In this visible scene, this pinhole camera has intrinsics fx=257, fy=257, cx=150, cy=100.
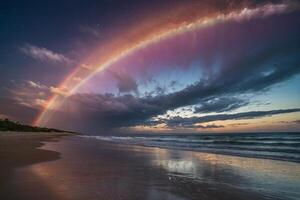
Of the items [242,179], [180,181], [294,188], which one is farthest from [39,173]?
[294,188]

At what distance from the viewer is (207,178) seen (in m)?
11.4

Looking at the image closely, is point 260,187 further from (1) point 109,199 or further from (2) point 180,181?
(1) point 109,199

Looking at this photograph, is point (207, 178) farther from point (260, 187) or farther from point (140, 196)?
point (140, 196)

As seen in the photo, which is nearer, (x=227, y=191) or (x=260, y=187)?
(x=227, y=191)

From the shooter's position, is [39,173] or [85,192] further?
[39,173]

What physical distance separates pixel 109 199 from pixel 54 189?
210 centimetres

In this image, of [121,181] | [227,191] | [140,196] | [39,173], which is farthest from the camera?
[39,173]

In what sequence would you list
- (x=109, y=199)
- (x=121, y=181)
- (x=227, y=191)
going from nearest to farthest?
1. (x=109, y=199)
2. (x=227, y=191)
3. (x=121, y=181)

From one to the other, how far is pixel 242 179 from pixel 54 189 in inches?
317

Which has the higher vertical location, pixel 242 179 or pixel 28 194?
pixel 242 179

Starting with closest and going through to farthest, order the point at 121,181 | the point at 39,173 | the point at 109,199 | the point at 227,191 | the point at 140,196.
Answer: the point at 109,199
the point at 140,196
the point at 227,191
the point at 121,181
the point at 39,173

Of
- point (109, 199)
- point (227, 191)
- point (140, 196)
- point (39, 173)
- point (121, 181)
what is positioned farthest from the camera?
point (39, 173)

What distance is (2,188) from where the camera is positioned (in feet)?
26.1

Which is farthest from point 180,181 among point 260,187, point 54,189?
point 54,189
